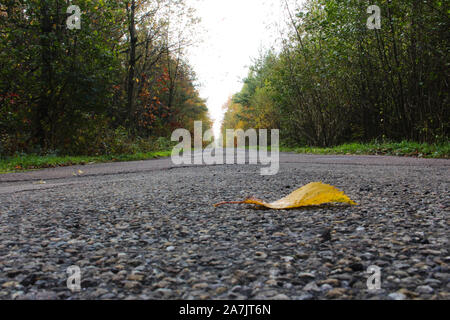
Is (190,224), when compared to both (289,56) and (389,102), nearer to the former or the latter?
(389,102)

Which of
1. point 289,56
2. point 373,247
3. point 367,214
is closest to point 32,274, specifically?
point 373,247

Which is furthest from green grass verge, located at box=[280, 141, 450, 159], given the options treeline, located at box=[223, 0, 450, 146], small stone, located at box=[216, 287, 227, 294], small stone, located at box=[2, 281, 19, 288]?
small stone, located at box=[2, 281, 19, 288]

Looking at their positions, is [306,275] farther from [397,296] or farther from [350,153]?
[350,153]

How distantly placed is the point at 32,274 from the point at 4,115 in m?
9.16

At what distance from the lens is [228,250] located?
1421mm

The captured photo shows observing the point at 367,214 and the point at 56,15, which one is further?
the point at 56,15

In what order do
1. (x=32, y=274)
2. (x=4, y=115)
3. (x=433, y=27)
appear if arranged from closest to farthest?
1. (x=32, y=274)
2. (x=433, y=27)
3. (x=4, y=115)

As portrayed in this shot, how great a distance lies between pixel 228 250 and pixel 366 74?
11.2m

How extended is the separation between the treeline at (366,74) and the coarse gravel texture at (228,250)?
281 inches

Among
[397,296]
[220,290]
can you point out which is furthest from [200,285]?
[397,296]

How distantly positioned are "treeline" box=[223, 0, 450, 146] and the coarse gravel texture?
23.4 ft

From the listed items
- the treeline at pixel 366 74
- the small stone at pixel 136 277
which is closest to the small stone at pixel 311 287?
the small stone at pixel 136 277

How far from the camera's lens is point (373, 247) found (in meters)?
1.37

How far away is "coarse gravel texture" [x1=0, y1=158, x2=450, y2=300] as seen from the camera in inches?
41.9
